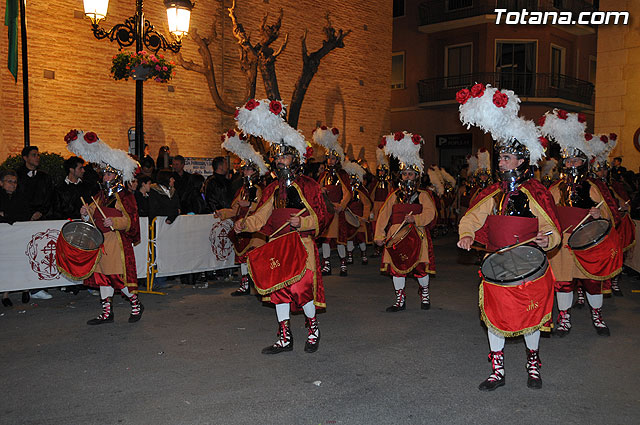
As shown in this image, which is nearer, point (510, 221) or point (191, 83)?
point (510, 221)

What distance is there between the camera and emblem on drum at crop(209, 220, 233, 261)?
1081cm

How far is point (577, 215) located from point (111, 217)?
222 inches

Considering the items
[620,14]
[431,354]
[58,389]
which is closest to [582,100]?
[620,14]

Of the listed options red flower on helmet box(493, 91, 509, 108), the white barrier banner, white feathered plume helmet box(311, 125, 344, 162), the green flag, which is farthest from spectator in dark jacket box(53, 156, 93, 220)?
red flower on helmet box(493, 91, 509, 108)

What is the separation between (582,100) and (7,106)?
25.6m

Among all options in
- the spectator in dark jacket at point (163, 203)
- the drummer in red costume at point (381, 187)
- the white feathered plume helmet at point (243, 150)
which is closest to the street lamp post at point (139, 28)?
the spectator in dark jacket at point (163, 203)

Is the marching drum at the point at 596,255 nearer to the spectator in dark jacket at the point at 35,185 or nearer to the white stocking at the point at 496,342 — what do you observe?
the white stocking at the point at 496,342

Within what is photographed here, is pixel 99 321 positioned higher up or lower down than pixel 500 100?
lower down

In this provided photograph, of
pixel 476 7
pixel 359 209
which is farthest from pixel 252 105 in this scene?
pixel 476 7

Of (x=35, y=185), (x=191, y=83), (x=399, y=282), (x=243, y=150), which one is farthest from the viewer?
(x=191, y=83)

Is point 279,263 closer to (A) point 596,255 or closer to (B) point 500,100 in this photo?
(B) point 500,100

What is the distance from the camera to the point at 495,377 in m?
5.35

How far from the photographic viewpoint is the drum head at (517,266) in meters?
5.02

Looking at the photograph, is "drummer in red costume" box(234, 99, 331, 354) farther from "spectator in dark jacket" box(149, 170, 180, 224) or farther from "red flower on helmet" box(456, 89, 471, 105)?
"spectator in dark jacket" box(149, 170, 180, 224)
